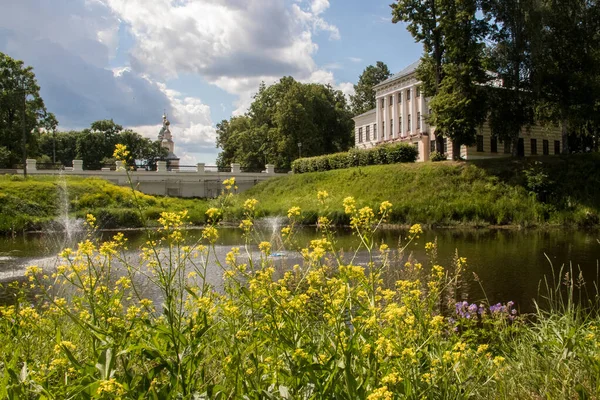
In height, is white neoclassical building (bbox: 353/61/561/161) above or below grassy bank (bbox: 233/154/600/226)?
above

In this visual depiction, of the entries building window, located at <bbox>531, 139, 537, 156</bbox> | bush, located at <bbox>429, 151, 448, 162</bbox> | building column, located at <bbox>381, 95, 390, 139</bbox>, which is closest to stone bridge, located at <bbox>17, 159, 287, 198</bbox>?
building column, located at <bbox>381, 95, 390, 139</bbox>

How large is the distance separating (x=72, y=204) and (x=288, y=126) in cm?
3087

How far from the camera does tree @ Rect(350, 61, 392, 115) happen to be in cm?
8362

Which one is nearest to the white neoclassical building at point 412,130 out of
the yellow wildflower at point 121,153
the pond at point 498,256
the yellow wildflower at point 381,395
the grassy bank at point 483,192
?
the grassy bank at point 483,192

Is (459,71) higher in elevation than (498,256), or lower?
higher

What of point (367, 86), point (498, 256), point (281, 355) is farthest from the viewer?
point (367, 86)

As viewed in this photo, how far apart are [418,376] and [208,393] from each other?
127 cm

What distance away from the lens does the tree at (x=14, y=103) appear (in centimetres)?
5297

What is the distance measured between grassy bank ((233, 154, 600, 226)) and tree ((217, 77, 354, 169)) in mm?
22439

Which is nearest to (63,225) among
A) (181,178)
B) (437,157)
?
(181,178)

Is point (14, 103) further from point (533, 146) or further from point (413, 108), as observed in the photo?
point (533, 146)

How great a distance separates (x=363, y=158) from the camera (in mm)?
48625

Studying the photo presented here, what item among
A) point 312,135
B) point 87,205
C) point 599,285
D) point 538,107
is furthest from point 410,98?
point 599,285

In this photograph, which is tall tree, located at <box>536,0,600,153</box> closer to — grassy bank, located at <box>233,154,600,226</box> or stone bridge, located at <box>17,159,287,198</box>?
grassy bank, located at <box>233,154,600,226</box>
